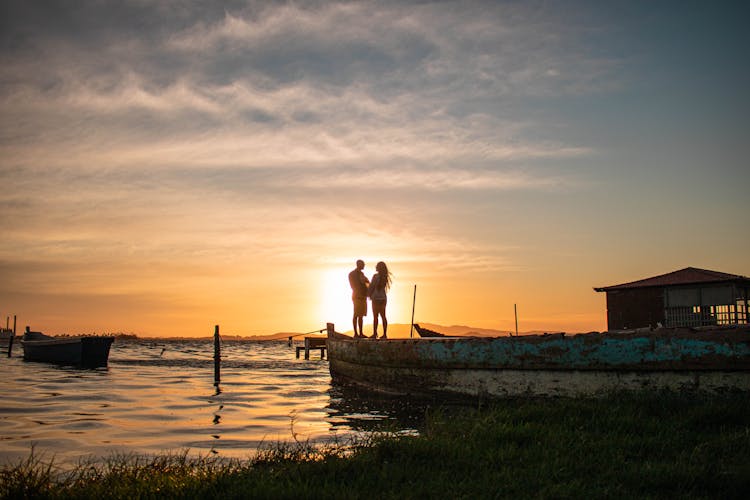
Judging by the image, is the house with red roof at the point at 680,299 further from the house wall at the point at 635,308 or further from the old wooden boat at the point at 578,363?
the old wooden boat at the point at 578,363

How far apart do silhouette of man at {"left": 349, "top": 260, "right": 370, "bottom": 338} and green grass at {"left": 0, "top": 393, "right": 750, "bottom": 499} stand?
8.65 meters

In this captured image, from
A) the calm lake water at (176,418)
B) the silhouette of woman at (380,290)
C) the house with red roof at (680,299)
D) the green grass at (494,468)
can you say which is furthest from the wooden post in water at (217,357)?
the house with red roof at (680,299)

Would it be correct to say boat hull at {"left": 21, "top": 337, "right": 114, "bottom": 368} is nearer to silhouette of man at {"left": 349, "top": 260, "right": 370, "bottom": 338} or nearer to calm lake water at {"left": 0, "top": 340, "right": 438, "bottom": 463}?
calm lake water at {"left": 0, "top": 340, "right": 438, "bottom": 463}

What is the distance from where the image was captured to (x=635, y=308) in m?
26.8

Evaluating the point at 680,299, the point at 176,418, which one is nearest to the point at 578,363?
the point at 176,418

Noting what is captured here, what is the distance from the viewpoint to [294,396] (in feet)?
44.6

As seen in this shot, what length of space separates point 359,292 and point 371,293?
77 cm

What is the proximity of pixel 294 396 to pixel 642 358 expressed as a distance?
837cm

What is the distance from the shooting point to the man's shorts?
50.3 ft

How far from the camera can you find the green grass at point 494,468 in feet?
13.7

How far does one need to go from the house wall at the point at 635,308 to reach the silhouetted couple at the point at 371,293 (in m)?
16.1

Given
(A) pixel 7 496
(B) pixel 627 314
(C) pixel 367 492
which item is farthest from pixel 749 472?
(B) pixel 627 314

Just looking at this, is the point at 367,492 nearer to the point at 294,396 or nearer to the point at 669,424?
the point at 669,424

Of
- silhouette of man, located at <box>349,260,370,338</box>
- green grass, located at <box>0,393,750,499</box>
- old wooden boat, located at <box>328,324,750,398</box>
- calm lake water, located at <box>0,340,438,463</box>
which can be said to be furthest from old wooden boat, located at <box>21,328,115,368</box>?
green grass, located at <box>0,393,750,499</box>
